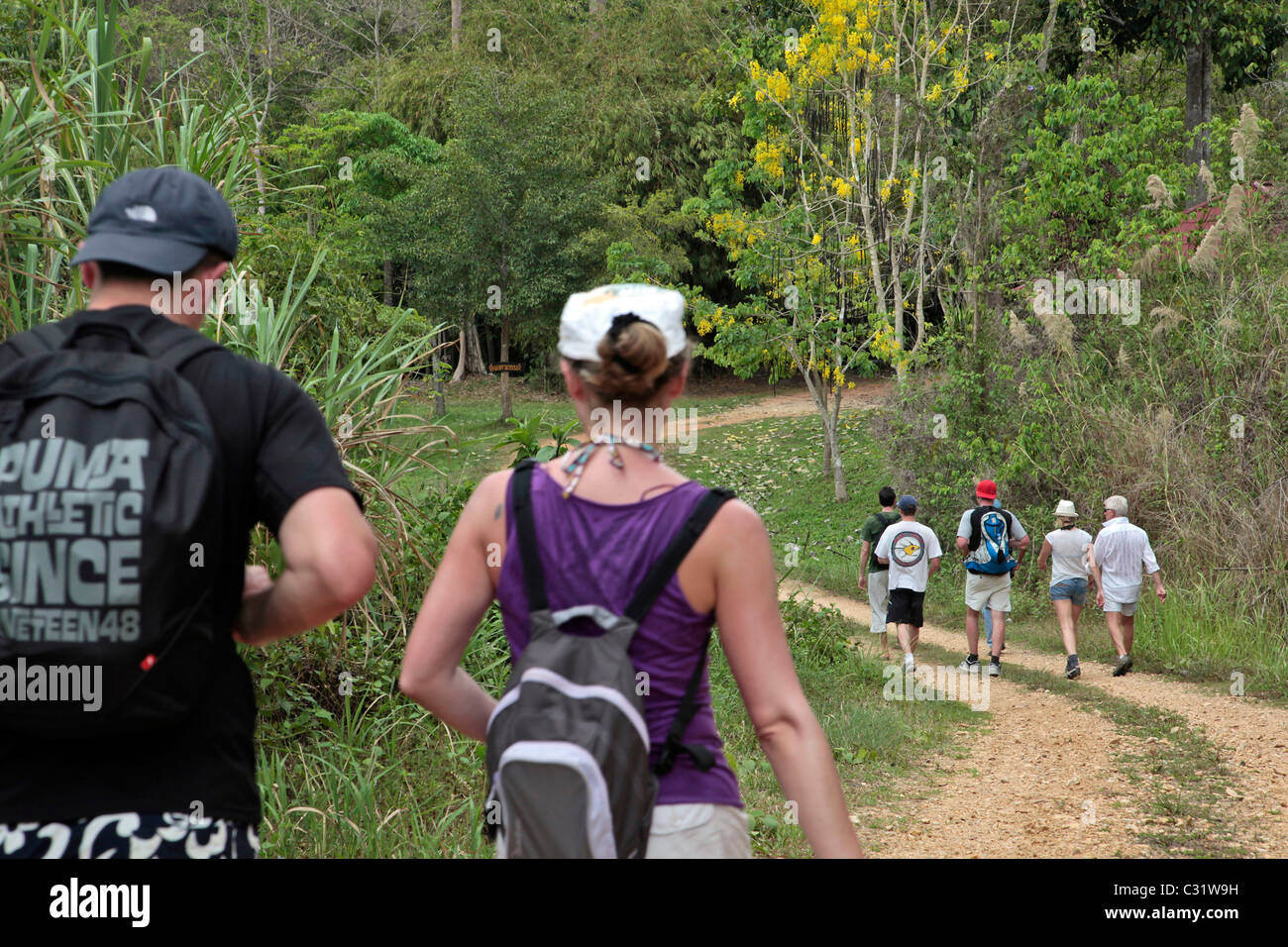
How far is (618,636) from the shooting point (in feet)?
6.28

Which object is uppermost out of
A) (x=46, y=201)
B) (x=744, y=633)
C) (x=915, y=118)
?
(x=915, y=118)

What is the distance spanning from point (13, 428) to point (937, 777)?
7.72m

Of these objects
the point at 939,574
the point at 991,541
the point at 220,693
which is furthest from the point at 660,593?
the point at 939,574

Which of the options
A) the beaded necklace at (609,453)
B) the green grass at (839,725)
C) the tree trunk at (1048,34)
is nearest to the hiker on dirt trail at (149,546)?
the beaded necklace at (609,453)

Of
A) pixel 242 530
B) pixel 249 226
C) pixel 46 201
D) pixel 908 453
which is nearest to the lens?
pixel 242 530

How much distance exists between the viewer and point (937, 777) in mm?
8539

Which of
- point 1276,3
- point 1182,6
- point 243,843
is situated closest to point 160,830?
point 243,843

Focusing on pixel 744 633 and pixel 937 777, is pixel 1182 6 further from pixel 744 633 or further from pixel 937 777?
pixel 744 633

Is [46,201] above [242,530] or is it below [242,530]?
above

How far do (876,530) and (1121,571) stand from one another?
252cm

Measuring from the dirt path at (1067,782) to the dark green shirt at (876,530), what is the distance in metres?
1.81

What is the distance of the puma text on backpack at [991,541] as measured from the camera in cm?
1168

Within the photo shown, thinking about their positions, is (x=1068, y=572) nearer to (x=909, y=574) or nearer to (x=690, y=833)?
(x=909, y=574)

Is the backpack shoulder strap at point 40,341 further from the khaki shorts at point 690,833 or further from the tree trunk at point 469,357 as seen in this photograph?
the tree trunk at point 469,357
